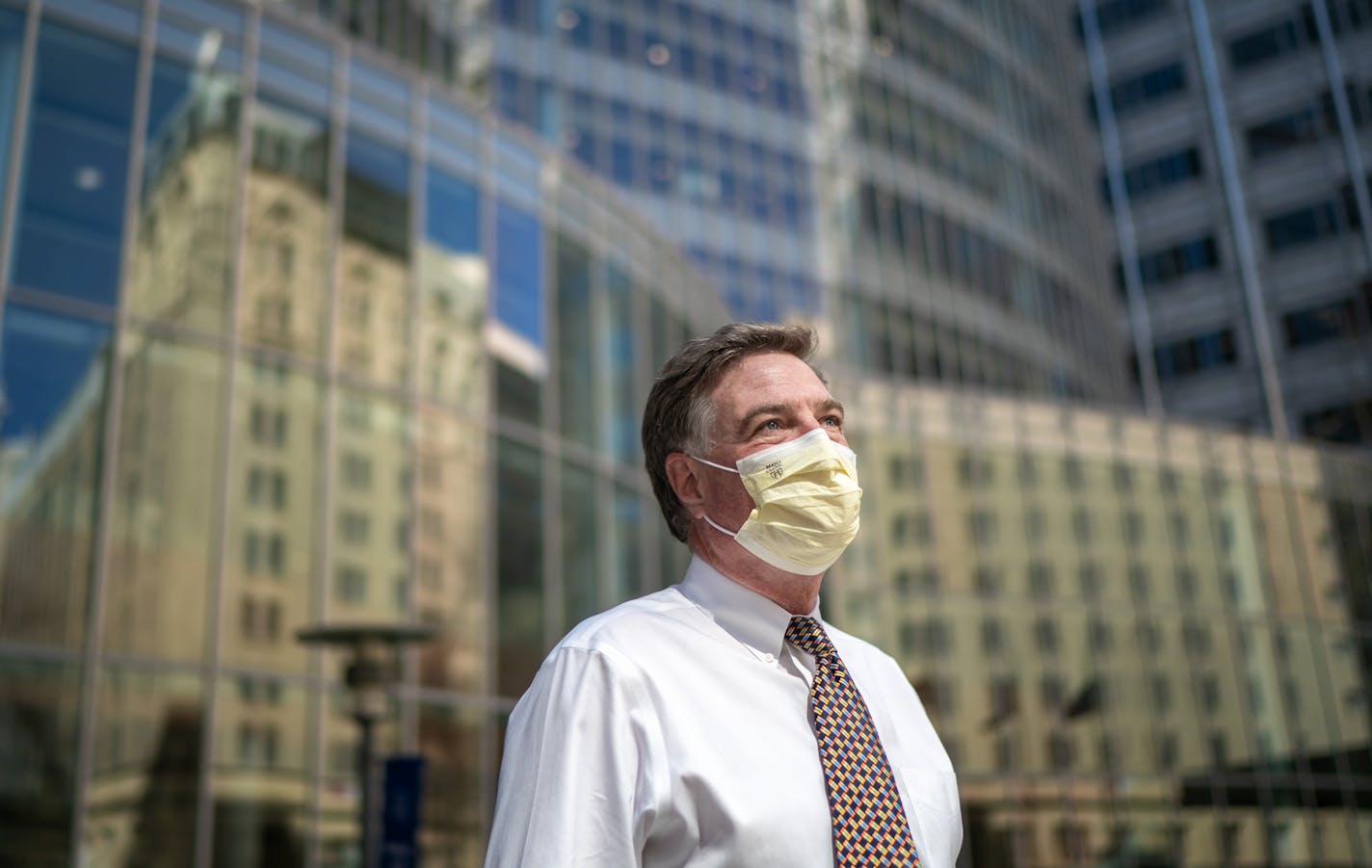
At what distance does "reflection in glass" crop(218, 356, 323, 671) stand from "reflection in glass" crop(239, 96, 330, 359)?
1.29 ft

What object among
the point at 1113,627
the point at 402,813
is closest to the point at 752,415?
the point at 402,813

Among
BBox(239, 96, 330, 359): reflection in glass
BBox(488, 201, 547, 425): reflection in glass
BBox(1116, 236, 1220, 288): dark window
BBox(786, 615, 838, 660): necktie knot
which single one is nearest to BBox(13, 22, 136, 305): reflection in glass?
BBox(239, 96, 330, 359): reflection in glass

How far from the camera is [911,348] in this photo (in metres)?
40.2

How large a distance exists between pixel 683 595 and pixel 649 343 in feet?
52.9

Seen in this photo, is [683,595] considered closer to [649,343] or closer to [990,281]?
[649,343]

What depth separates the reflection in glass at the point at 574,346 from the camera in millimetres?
16609

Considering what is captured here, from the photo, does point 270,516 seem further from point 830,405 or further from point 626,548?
point 830,405

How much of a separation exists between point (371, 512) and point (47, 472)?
11.2ft

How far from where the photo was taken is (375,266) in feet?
48.2

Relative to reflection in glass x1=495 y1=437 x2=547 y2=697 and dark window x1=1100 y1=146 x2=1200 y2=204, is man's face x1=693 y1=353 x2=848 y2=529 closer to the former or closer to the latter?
reflection in glass x1=495 y1=437 x2=547 y2=697

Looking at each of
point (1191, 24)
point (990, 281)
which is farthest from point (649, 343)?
point (1191, 24)

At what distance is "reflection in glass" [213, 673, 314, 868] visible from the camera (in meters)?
12.0

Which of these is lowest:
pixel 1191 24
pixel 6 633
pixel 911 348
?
pixel 6 633

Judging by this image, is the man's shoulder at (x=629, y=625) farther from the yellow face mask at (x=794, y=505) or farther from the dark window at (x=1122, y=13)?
the dark window at (x=1122, y=13)
